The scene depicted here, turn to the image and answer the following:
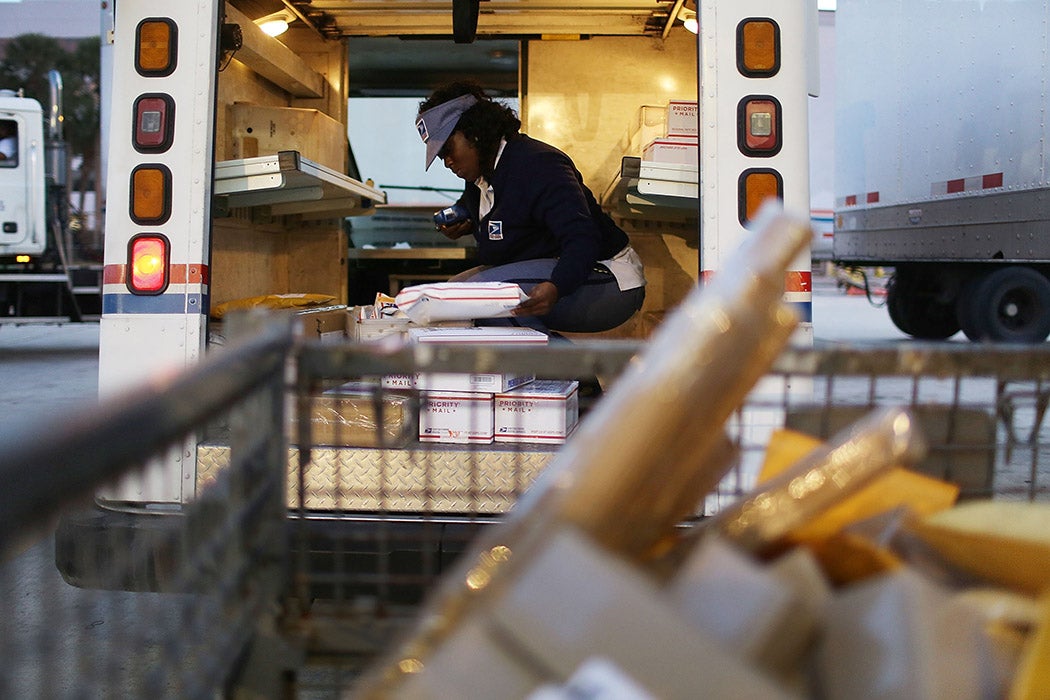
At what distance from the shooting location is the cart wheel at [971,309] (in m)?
9.41

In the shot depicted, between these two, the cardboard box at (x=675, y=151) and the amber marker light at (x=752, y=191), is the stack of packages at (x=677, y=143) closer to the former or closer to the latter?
the cardboard box at (x=675, y=151)

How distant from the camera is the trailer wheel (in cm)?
1116

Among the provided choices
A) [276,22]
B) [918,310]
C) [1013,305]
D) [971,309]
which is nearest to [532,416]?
[276,22]

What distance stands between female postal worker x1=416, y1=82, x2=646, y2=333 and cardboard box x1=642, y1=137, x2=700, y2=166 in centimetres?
36

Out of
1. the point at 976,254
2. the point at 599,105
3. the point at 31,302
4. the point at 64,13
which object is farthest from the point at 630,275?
the point at 64,13

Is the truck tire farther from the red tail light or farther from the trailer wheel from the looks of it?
the red tail light

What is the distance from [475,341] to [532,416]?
402 mm

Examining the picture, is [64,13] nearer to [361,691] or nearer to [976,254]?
[976,254]

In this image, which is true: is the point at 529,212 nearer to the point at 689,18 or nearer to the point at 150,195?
the point at 689,18

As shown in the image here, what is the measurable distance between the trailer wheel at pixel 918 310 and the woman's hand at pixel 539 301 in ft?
26.1

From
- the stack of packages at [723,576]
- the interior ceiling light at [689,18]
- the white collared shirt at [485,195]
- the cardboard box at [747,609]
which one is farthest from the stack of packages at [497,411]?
the interior ceiling light at [689,18]

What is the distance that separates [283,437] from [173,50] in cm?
231

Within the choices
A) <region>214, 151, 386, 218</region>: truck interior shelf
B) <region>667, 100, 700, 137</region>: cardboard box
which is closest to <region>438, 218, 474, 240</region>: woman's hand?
<region>214, 151, 386, 218</region>: truck interior shelf

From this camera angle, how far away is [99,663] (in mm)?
3018
